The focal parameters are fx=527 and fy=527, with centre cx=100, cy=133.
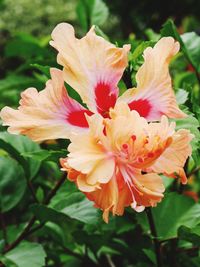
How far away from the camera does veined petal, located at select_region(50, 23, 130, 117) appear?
834mm

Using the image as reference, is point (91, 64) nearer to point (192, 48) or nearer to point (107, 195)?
point (107, 195)

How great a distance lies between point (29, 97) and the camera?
2.70ft

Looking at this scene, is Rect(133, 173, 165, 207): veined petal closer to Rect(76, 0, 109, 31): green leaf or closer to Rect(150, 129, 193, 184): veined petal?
Rect(150, 129, 193, 184): veined petal

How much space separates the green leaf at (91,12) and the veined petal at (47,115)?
0.88 m

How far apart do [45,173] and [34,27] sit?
20.6 feet

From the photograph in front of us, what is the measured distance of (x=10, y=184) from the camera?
4.39ft

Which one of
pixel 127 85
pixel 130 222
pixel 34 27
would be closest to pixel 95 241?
pixel 130 222

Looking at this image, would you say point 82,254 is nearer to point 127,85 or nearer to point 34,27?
point 127,85

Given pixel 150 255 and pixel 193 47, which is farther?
pixel 193 47

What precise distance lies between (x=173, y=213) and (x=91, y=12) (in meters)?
0.74

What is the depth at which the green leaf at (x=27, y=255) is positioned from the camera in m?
1.08

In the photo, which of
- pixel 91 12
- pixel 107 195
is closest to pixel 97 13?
pixel 91 12

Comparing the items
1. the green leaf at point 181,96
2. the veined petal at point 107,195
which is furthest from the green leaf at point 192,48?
the veined petal at point 107,195

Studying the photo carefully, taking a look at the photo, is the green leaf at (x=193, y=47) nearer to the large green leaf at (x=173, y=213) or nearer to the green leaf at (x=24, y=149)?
the large green leaf at (x=173, y=213)
